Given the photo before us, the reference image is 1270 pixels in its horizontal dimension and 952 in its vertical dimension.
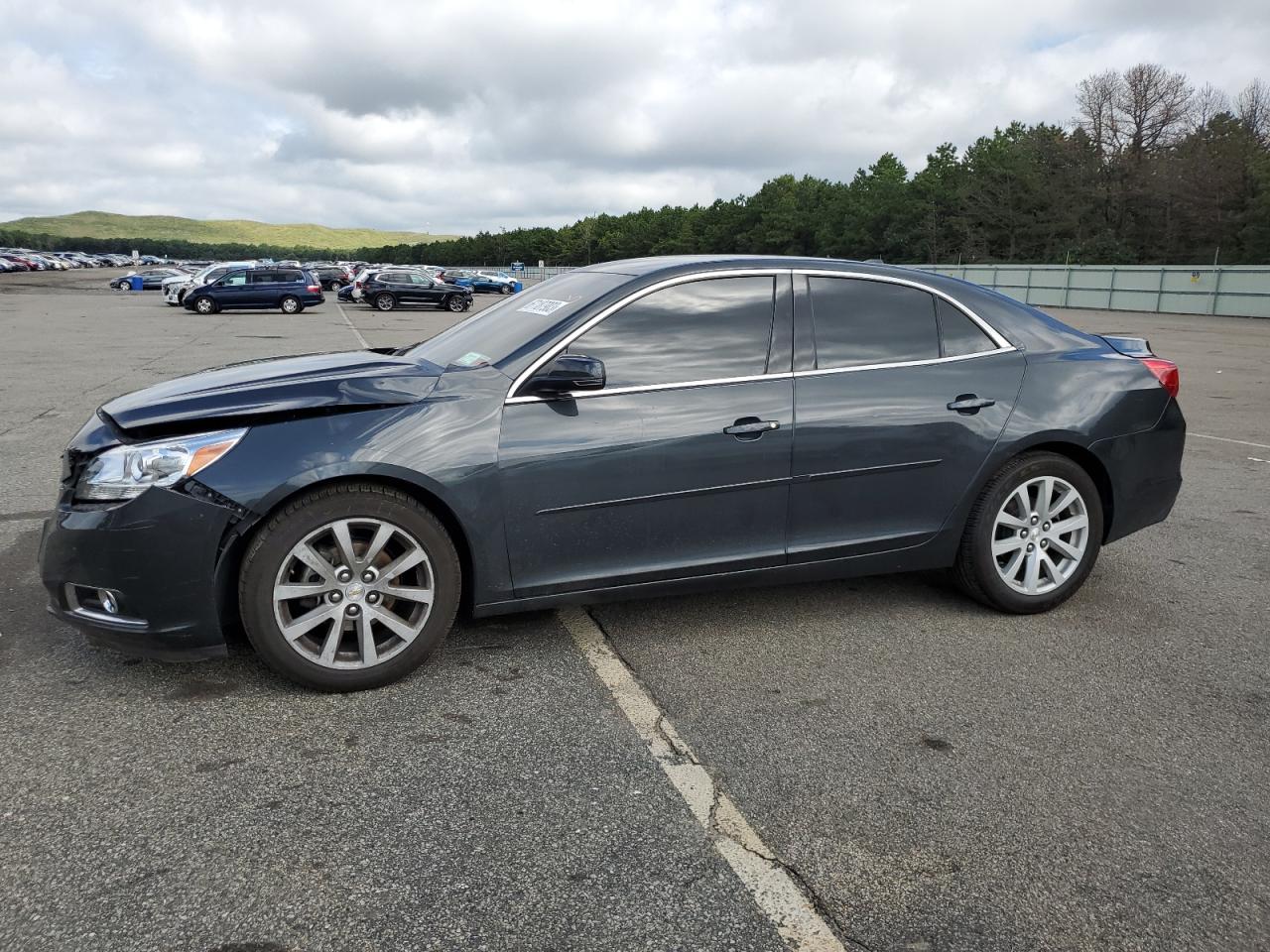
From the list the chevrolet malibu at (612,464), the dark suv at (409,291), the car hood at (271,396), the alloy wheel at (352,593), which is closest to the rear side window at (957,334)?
the chevrolet malibu at (612,464)

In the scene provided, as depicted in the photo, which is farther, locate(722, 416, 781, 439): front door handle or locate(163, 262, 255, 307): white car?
locate(163, 262, 255, 307): white car

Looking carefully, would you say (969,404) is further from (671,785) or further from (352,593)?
(352,593)

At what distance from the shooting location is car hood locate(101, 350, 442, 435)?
3.48 metres

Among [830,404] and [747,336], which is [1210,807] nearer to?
[830,404]

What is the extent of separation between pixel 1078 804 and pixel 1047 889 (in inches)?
19.0

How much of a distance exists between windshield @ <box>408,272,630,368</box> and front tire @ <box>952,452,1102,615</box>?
76.0 inches

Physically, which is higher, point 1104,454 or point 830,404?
point 830,404

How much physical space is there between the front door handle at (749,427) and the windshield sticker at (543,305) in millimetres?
901

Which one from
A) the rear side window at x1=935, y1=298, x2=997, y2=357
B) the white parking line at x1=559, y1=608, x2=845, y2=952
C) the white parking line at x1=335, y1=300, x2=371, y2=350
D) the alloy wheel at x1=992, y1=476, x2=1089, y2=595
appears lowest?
the white parking line at x1=335, y1=300, x2=371, y2=350

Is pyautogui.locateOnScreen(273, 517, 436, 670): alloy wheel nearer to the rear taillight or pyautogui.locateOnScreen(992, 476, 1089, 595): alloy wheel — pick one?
pyautogui.locateOnScreen(992, 476, 1089, 595): alloy wheel

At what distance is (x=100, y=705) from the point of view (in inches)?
136

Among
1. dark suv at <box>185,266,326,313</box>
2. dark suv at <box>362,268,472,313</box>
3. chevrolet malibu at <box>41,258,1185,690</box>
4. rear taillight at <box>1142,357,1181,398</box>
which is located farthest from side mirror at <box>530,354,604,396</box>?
dark suv at <box>362,268,472,313</box>

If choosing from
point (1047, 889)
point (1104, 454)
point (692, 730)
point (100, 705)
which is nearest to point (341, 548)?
point (100, 705)

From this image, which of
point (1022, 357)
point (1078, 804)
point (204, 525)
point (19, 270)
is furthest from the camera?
point (19, 270)
